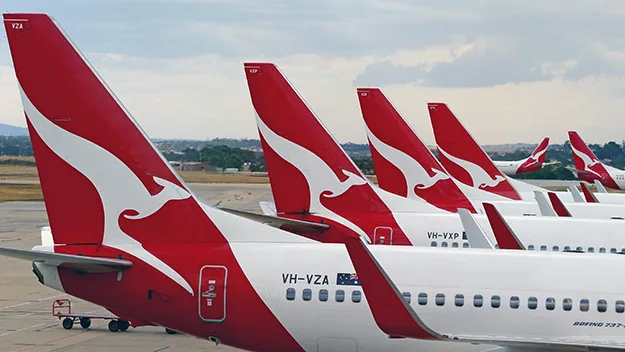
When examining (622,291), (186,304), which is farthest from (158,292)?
(622,291)

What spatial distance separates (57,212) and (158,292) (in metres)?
2.61

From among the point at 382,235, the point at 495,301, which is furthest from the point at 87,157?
the point at 382,235

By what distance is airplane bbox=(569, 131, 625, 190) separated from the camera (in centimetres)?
9069

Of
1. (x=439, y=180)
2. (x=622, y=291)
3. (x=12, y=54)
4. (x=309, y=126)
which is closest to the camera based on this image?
(x=622, y=291)


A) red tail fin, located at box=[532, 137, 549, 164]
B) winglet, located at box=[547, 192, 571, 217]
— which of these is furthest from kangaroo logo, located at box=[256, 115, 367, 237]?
red tail fin, located at box=[532, 137, 549, 164]

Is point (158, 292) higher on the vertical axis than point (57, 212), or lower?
lower

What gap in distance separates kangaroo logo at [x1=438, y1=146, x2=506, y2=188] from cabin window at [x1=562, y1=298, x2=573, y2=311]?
1065 inches

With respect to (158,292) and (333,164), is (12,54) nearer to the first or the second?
(158,292)

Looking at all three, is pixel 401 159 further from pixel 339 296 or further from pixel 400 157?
pixel 339 296

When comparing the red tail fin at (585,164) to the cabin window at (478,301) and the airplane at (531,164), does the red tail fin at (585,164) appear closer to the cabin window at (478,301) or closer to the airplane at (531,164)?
the airplane at (531,164)

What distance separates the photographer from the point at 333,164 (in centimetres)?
2784

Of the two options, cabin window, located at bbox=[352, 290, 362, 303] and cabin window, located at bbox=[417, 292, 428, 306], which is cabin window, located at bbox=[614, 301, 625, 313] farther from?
cabin window, located at bbox=[352, 290, 362, 303]

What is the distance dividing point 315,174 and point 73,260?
12151 millimetres

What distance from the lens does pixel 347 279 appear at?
56.3ft
